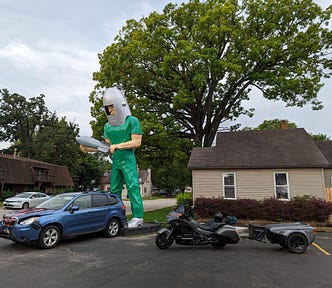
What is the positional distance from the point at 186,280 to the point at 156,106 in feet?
51.6

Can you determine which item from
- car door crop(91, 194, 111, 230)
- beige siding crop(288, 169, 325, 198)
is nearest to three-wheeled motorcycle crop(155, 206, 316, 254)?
car door crop(91, 194, 111, 230)

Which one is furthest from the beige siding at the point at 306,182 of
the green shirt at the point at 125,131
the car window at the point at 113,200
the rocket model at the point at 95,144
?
the rocket model at the point at 95,144

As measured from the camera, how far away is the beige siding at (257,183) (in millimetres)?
14570

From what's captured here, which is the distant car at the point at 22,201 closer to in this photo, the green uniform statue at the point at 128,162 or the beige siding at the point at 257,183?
the beige siding at the point at 257,183

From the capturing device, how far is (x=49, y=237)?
7.64 metres

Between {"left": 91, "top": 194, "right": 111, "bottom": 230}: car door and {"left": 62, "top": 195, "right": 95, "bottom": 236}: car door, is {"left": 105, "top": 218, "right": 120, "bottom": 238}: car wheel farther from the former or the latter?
{"left": 62, "top": 195, "right": 95, "bottom": 236}: car door

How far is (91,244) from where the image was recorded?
8242 mm

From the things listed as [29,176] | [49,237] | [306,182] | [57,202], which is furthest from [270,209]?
[29,176]

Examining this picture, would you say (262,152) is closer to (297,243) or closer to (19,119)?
(297,243)

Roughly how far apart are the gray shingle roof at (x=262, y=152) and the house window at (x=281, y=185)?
64 cm

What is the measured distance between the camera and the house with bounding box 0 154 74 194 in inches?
1203

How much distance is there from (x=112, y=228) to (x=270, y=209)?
25.1 feet

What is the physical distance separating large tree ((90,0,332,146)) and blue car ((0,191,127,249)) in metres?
8.49

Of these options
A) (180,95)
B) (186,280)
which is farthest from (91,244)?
(180,95)
